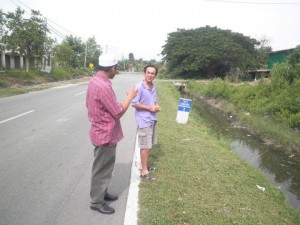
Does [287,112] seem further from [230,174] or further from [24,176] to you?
[24,176]

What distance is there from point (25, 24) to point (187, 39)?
2953cm

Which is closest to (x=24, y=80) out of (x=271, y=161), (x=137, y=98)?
(x=271, y=161)

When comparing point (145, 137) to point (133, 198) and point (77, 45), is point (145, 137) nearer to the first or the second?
point (133, 198)

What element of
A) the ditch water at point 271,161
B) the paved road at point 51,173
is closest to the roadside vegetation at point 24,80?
the paved road at point 51,173

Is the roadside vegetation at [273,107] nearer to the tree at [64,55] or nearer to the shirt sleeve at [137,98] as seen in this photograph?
the shirt sleeve at [137,98]

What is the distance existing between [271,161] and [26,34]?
2354cm

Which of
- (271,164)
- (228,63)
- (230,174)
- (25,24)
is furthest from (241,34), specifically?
(230,174)

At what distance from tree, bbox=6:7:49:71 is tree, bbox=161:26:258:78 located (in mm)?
25377

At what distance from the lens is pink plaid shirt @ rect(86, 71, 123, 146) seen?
3.38 meters

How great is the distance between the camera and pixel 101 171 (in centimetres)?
367

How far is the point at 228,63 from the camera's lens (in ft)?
152

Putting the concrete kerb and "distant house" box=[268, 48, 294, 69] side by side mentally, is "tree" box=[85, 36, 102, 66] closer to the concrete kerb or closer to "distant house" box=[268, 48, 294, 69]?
"distant house" box=[268, 48, 294, 69]

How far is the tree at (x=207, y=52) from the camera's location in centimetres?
4506

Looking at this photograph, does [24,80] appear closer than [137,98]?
No
